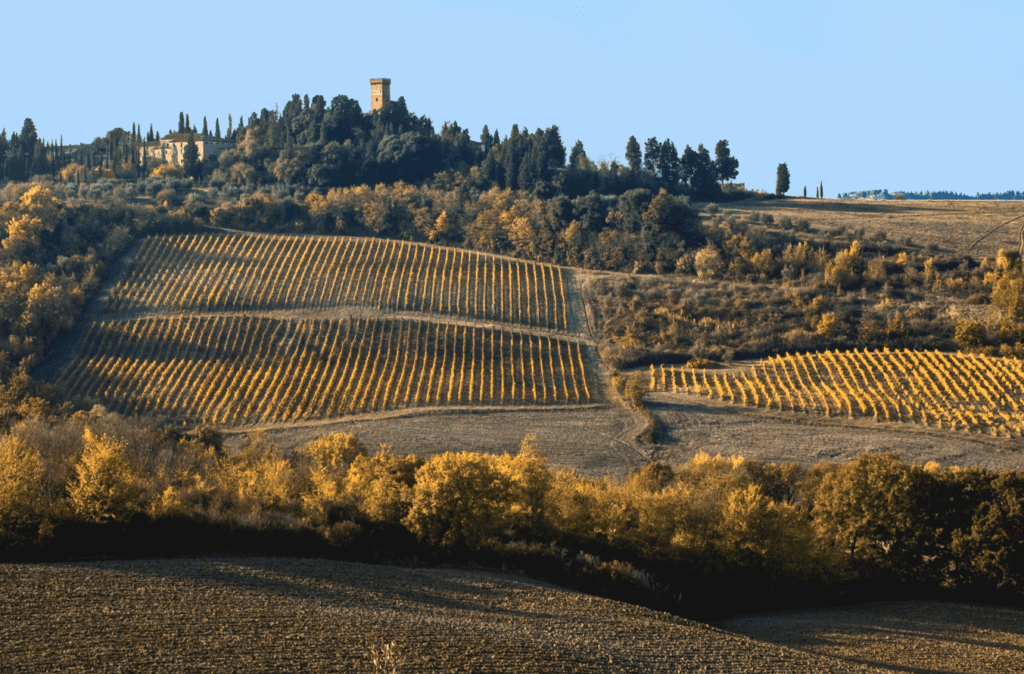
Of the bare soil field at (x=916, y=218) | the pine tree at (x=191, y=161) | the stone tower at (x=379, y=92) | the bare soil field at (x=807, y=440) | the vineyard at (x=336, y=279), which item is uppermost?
the stone tower at (x=379, y=92)

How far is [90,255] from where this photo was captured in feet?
274

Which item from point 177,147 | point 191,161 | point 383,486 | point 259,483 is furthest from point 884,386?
point 177,147

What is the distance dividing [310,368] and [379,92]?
83792 millimetres

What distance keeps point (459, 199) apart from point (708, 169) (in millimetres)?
34007

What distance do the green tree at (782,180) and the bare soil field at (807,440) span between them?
64.8 meters

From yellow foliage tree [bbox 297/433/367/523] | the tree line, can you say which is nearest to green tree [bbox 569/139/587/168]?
the tree line

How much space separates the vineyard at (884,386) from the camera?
58.0m

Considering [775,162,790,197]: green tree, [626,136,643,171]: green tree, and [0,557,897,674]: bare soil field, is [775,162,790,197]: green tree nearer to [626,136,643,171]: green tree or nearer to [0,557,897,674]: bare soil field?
[626,136,643,171]: green tree

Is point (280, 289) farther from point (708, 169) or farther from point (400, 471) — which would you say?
point (708, 169)

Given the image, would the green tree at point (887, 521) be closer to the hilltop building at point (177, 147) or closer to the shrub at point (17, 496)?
the shrub at point (17, 496)

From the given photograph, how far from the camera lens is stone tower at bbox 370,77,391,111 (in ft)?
468

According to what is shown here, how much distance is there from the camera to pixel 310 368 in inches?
2680

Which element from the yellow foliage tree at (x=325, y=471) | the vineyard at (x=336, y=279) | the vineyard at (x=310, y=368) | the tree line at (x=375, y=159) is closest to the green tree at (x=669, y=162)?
the tree line at (x=375, y=159)

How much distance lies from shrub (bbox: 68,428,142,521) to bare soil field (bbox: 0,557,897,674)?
339 centimetres
